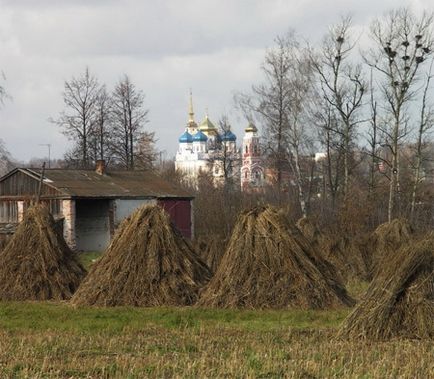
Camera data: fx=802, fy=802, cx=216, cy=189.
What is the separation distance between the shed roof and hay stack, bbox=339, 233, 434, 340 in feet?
99.1

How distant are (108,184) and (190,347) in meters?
34.1

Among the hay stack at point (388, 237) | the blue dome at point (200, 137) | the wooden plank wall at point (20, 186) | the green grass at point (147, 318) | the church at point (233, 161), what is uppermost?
the blue dome at point (200, 137)

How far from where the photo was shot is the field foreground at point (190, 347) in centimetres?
892

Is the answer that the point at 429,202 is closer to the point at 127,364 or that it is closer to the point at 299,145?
the point at 299,145

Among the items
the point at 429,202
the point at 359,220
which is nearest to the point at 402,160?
the point at 429,202

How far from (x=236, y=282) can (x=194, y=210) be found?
103 feet

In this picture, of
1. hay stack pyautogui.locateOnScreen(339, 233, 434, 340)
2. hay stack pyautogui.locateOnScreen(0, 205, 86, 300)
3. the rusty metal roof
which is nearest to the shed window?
the rusty metal roof

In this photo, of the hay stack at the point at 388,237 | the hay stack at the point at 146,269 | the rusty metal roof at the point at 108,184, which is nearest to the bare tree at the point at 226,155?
the rusty metal roof at the point at 108,184

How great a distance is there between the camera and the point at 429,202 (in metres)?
41.5

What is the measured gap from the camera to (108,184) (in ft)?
147

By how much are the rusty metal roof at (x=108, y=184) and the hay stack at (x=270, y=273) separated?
24.7 meters

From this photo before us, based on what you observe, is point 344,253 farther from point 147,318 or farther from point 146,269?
point 147,318

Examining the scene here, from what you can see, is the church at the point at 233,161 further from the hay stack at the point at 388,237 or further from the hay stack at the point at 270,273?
the hay stack at the point at 270,273

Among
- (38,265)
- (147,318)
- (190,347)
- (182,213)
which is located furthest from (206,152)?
(190,347)
